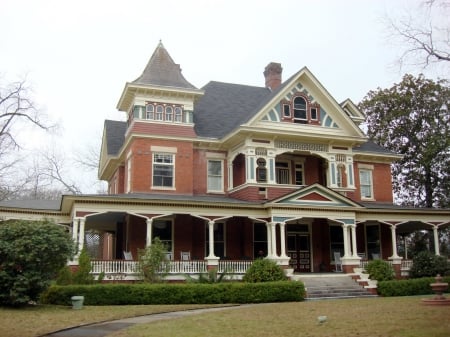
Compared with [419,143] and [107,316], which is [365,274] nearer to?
[107,316]

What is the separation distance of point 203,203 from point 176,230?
3.08 meters

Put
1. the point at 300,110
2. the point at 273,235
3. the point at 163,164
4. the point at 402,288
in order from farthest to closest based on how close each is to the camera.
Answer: the point at 300,110 < the point at 163,164 < the point at 273,235 < the point at 402,288

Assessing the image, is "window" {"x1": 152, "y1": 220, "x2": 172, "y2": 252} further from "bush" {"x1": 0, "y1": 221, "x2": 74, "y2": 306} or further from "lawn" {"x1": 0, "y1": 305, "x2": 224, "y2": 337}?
"bush" {"x1": 0, "y1": 221, "x2": 74, "y2": 306}

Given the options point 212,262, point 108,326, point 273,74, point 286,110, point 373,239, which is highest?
point 273,74

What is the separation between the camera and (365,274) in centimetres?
2628

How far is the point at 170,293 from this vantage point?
68.6 feet

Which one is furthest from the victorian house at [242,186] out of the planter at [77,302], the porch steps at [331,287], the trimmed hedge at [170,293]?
the planter at [77,302]

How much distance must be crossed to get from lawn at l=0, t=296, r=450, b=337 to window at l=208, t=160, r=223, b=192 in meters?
11.2

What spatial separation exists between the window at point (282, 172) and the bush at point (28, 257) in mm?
14527

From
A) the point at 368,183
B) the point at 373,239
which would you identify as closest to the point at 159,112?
the point at 368,183

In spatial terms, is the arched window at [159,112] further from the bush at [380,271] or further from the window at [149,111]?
the bush at [380,271]

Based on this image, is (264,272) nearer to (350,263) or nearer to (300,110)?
(350,263)

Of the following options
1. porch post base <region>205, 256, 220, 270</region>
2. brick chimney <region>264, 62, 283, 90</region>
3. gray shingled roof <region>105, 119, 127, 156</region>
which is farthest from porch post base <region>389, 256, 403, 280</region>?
gray shingled roof <region>105, 119, 127, 156</region>

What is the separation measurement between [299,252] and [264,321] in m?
15.5
